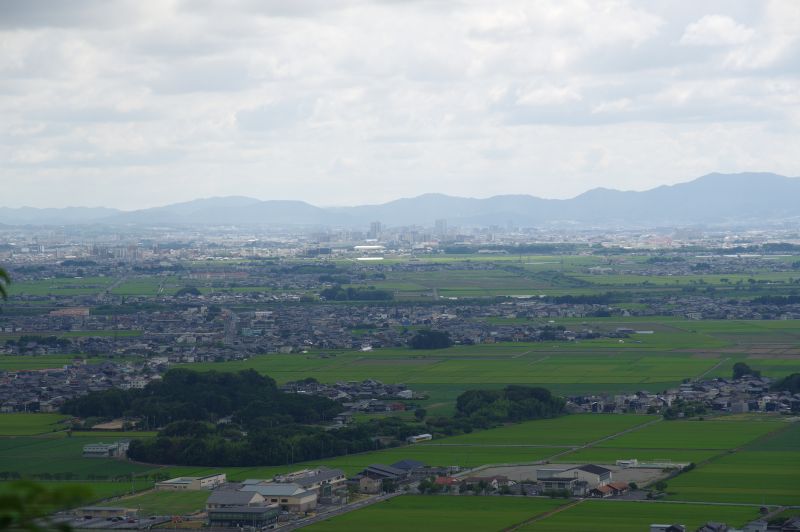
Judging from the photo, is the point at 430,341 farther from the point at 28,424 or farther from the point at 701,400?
the point at 28,424

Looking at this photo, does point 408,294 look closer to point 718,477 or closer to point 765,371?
point 765,371

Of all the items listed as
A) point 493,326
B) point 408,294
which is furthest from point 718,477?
point 408,294

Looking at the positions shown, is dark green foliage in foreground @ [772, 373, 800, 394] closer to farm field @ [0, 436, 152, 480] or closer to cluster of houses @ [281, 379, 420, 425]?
cluster of houses @ [281, 379, 420, 425]

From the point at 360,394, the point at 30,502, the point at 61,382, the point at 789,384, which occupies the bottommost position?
the point at 61,382

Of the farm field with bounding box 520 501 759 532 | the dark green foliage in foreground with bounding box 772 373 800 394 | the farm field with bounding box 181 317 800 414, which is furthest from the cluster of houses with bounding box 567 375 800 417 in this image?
the farm field with bounding box 520 501 759 532

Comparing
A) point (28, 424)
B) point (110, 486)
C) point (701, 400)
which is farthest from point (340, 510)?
point (701, 400)
